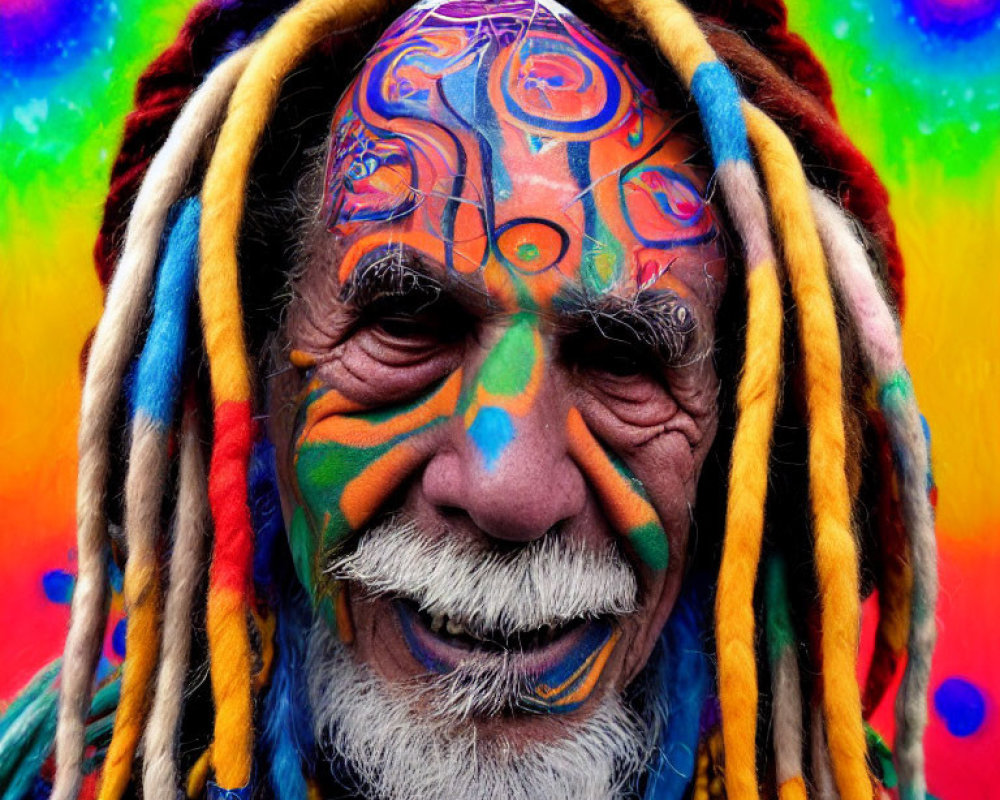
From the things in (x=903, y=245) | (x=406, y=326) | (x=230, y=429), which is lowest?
(x=230, y=429)

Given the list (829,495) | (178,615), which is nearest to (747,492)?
(829,495)

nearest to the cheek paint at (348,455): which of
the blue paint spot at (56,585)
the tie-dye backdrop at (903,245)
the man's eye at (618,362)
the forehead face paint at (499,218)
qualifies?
the forehead face paint at (499,218)

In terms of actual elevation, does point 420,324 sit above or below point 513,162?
below

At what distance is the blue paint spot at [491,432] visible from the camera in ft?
4.42

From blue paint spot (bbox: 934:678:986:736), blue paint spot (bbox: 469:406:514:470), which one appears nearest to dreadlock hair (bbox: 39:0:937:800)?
→ blue paint spot (bbox: 469:406:514:470)

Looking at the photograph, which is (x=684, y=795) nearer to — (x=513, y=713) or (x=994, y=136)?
(x=513, y=713)

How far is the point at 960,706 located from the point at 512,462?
1.51 metres

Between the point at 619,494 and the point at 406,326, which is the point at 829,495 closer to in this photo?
the point at 619,494

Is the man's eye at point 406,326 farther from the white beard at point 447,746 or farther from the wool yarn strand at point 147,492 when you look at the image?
the white beard at point 447,746

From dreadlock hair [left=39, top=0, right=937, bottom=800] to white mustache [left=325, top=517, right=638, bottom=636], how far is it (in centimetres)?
17

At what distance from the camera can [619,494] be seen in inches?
58.0

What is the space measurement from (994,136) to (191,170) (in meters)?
1.65

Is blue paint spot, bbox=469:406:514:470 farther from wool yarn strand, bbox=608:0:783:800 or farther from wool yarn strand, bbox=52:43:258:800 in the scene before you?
wool yarn strand, bbox=52:43:258:800

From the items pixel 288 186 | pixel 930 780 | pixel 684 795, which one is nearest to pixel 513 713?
pixel 684 795
